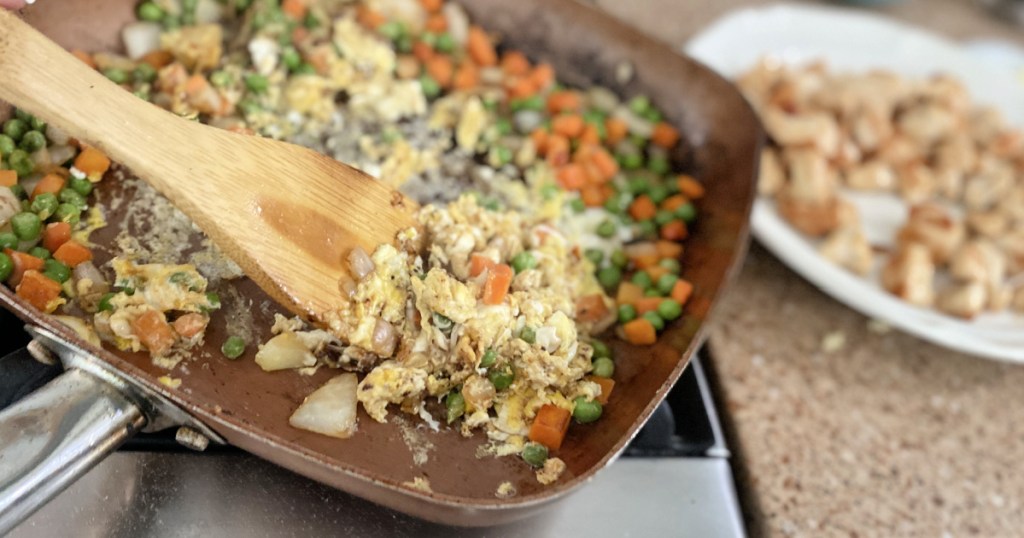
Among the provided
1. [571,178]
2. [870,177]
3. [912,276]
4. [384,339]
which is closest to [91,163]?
[384,339]

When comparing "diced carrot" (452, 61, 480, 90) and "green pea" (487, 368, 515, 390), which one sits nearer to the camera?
"green pea" (487, 368, 515, 390)

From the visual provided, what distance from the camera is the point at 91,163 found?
4.77 feet

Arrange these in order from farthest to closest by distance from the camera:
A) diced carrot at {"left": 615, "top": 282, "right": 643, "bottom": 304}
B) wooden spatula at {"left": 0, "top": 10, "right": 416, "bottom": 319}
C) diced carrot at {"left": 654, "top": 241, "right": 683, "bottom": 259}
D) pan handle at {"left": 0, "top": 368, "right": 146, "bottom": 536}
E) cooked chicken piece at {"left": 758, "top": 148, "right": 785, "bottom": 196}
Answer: cooked chicken piece at {"left": 758, "top": 148, "right": 785, "bottom": 196}, diced carrot at {"left": 654, "top": 241, "right": 683, "bottom": 259}, diced carrot at {"left": 615, "top": 282, "right": 643, "bottom": 304}, wooden spatula at {"left": 0, "top": 10, "right": 416, "bottom": 319}, pan handle at {"left": 0, "top": 368, "right": 146, "bottom": 536}

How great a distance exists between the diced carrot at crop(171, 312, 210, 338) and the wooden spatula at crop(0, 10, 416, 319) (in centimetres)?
13

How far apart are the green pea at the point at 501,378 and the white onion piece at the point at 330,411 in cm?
24

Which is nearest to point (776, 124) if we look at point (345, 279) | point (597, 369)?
point (597, 369)

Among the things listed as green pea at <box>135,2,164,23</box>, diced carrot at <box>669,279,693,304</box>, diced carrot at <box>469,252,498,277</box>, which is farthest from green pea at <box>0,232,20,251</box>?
diced carrot at <box>669,279,693,304</box>

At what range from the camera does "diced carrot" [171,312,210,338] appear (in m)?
1.28

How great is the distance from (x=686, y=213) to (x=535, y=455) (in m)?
0.78

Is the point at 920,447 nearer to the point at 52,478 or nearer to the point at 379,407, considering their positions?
Result: the point at 379,407

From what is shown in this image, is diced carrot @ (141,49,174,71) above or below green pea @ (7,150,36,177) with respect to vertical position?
above

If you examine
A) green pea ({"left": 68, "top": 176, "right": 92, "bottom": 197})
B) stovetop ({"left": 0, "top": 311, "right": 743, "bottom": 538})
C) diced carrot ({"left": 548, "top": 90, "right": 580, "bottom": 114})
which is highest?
diced carrot ({"left": 548, "top": 90, "right": 580, "bottom": 114})

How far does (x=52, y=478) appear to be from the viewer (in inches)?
39.8

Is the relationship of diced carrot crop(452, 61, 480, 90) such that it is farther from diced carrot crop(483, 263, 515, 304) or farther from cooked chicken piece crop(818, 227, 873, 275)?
cooked chicken piece crop(818, 227, 873, 275)
